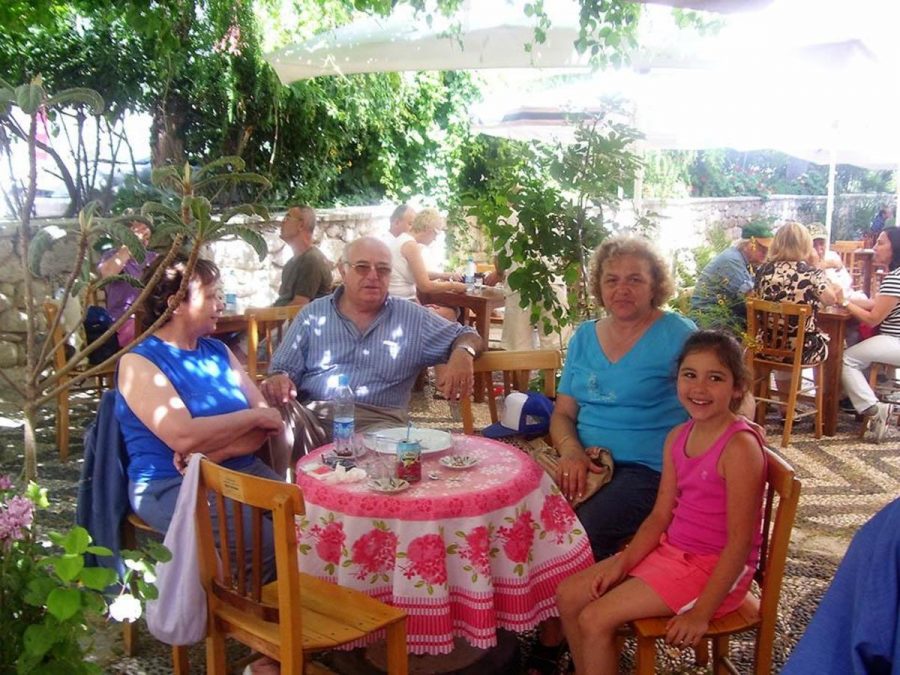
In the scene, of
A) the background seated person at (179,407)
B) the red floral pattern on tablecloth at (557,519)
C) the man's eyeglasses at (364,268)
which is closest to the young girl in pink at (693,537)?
the red floral pattern on tablecloth at (557,519)

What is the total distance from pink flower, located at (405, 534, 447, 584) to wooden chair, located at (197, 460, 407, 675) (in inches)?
4.5

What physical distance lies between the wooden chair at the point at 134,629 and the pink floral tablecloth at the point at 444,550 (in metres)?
0.50

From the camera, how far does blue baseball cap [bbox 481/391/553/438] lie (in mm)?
3062

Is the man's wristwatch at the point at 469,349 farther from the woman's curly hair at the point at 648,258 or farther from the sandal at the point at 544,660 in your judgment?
the sandal at the point at 544,660

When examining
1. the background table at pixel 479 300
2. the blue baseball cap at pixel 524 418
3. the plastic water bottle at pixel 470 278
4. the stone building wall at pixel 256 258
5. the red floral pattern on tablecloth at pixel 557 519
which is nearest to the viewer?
the red floral pattern on tablecloth at pixel 557 519

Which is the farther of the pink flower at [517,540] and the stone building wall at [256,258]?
the stone building wall at [256,258]

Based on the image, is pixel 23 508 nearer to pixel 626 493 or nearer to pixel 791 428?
pixel 626 493

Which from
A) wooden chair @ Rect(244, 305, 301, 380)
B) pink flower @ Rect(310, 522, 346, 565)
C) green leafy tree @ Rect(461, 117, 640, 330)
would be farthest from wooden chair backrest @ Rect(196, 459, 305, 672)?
green leafy tree @ Rect(461, 117, 640, 330)

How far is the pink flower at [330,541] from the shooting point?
2260 millimetres

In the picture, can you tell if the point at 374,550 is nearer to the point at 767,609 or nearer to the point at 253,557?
the point at 253,557

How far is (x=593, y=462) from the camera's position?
285 centimetres

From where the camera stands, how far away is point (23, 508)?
160 cm

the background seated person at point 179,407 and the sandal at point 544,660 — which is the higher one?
the background seated person at point 179,407

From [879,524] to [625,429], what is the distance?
5.75 feet
